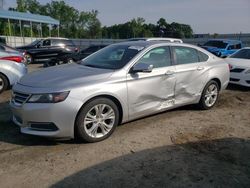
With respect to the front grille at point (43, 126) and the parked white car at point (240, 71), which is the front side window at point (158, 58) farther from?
the parked white car at point (240, 71)

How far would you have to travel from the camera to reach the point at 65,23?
77312 millimetres

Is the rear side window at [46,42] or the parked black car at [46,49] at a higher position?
the rear side window at [46,42]

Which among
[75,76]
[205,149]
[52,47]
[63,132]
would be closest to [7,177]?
[63,132]

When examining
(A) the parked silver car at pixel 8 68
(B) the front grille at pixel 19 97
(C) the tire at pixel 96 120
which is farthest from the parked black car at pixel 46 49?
(C) the tire at pixel 96 120

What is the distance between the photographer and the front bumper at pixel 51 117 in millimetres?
4523

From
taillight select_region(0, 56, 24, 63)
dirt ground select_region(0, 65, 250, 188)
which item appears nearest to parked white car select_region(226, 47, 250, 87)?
dirt ground select_region(0, 65, 250, 188)

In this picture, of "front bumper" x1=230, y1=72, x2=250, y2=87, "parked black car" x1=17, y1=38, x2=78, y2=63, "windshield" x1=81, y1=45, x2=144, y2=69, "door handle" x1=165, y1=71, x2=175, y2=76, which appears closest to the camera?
"windshield" x1=81, y1=45, x2=144, y2=69

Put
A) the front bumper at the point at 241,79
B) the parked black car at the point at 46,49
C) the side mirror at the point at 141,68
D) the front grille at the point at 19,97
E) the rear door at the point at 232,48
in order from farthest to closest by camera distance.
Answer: the parked black car at the point at 46,49 → the rear door at the point at 232,48 → the front bumper at the point at 241,79 → the side mirror at the point at 141,68 → the front grille at the point at 19,97

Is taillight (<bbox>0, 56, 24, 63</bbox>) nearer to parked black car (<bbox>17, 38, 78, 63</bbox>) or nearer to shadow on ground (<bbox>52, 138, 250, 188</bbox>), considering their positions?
shadow on ground (<bbox>52, 138, 250, 188</bbox>)

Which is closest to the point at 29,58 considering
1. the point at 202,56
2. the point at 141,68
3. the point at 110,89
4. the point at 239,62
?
the point at 239,62

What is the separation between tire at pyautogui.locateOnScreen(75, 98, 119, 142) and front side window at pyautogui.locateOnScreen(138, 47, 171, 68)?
109 centimetres

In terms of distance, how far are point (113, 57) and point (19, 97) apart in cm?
185

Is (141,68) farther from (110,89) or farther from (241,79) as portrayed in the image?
(241,79)

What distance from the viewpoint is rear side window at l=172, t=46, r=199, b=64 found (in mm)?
6234
